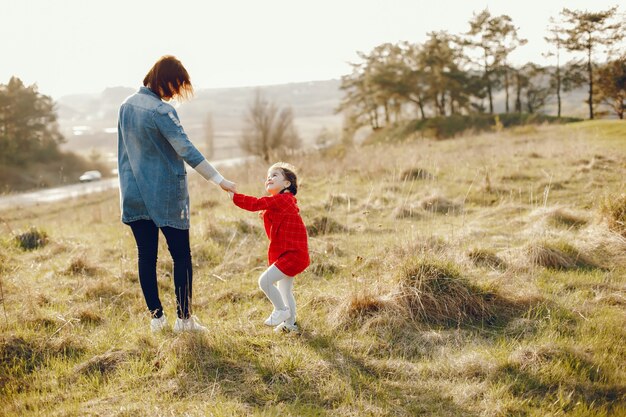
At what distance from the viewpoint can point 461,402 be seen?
3041 millimetres

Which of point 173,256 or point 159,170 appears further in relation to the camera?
point 173,256

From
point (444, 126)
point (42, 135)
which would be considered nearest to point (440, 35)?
point (444, 126)

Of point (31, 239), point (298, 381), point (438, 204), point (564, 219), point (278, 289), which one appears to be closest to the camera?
point (298, 381)

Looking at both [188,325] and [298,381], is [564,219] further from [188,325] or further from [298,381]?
[188,325]

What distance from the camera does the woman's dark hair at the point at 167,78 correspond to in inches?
148

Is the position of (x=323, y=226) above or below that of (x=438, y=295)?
above

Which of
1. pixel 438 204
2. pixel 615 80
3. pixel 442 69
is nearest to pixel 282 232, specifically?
pixel 438 204

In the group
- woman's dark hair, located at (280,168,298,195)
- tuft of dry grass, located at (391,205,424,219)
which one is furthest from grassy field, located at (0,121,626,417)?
woman's dark hair, located at (280,168,298,195)

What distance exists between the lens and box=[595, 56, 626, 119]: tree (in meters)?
25.3

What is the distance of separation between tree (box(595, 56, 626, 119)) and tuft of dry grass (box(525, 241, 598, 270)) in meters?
23.1

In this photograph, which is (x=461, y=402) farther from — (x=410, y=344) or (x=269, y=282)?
(x=269, y=282)

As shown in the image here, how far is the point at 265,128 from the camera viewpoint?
3772cm

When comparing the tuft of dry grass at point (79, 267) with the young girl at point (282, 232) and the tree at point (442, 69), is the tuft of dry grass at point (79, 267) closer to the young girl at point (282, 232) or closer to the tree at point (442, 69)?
the young girl at point (282, 232)

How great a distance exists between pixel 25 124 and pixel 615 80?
133ft
